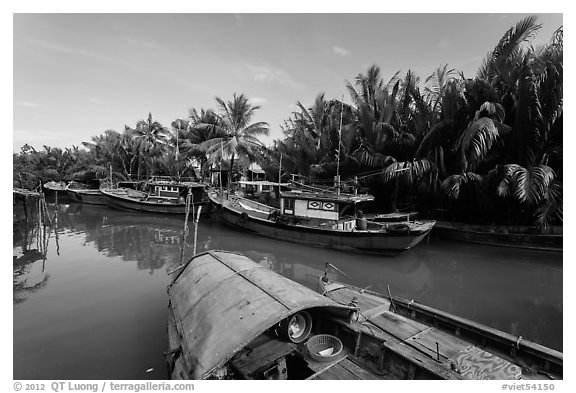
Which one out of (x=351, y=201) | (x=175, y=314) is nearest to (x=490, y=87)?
(x=351, y=201)

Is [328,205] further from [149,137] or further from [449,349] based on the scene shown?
[149,137]

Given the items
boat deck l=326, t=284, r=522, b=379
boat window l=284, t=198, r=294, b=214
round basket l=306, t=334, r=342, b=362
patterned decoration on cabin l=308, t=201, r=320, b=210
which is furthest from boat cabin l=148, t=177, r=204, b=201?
round basket l=306, t=334, r=342, b=362

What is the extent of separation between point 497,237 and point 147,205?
26.0 meters

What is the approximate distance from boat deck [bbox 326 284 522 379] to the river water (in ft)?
11.4

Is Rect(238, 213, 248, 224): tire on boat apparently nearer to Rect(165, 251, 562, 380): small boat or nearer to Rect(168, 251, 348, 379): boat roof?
Rect(168, 251, 348, 379): boat roof

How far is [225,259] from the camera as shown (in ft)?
23.8

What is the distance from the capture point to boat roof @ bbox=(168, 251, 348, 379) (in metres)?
4.25

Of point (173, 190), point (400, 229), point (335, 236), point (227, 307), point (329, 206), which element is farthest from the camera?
point (173, 190)

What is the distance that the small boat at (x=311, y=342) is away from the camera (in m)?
4.50

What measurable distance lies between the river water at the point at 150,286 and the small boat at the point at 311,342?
214cm

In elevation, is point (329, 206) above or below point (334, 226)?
above

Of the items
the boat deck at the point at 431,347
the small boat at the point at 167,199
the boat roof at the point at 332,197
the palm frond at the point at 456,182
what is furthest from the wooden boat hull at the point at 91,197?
the boat deck at the point at 431,347

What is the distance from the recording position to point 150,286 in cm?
1041

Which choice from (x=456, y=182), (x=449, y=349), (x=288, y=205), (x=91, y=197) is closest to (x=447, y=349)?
(x=449, y=349)
